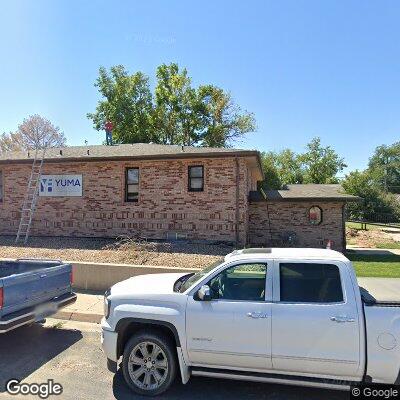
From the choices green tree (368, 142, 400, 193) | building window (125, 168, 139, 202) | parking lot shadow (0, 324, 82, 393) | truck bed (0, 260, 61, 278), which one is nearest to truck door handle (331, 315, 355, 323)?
parking lot shadow (0, 324, 82, 393)

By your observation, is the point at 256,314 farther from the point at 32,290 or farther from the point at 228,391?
the point at 32,290

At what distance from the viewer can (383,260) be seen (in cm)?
1433

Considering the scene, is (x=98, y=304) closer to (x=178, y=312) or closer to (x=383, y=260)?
(x=178, y=312)

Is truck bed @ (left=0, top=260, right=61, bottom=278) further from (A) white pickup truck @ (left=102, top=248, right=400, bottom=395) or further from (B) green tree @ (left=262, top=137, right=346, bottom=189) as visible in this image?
(B) green tree @ (left=262, top=137, right=346, bottom=189)

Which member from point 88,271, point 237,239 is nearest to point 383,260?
point 237,239

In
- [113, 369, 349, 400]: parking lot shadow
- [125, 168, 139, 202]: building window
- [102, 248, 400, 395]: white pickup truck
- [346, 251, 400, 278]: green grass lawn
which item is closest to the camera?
[102, 248, 400, 395]: white pickup truck

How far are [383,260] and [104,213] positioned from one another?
1145 cm

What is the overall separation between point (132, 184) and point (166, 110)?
26.0 metres

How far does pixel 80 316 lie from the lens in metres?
7.15

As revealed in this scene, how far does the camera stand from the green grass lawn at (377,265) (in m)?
11.4

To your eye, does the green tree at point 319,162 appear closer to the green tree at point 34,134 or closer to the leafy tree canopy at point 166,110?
the leafy tree canopy at point 166,110

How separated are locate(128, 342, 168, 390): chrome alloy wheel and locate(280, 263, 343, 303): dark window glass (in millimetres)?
1621

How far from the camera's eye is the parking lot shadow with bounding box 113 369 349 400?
4207 mm

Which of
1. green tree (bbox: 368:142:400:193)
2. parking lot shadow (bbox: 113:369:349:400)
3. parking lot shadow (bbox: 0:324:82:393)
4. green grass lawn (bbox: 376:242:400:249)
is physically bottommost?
parking lot shadow (bbox: 113:369:349:400)
